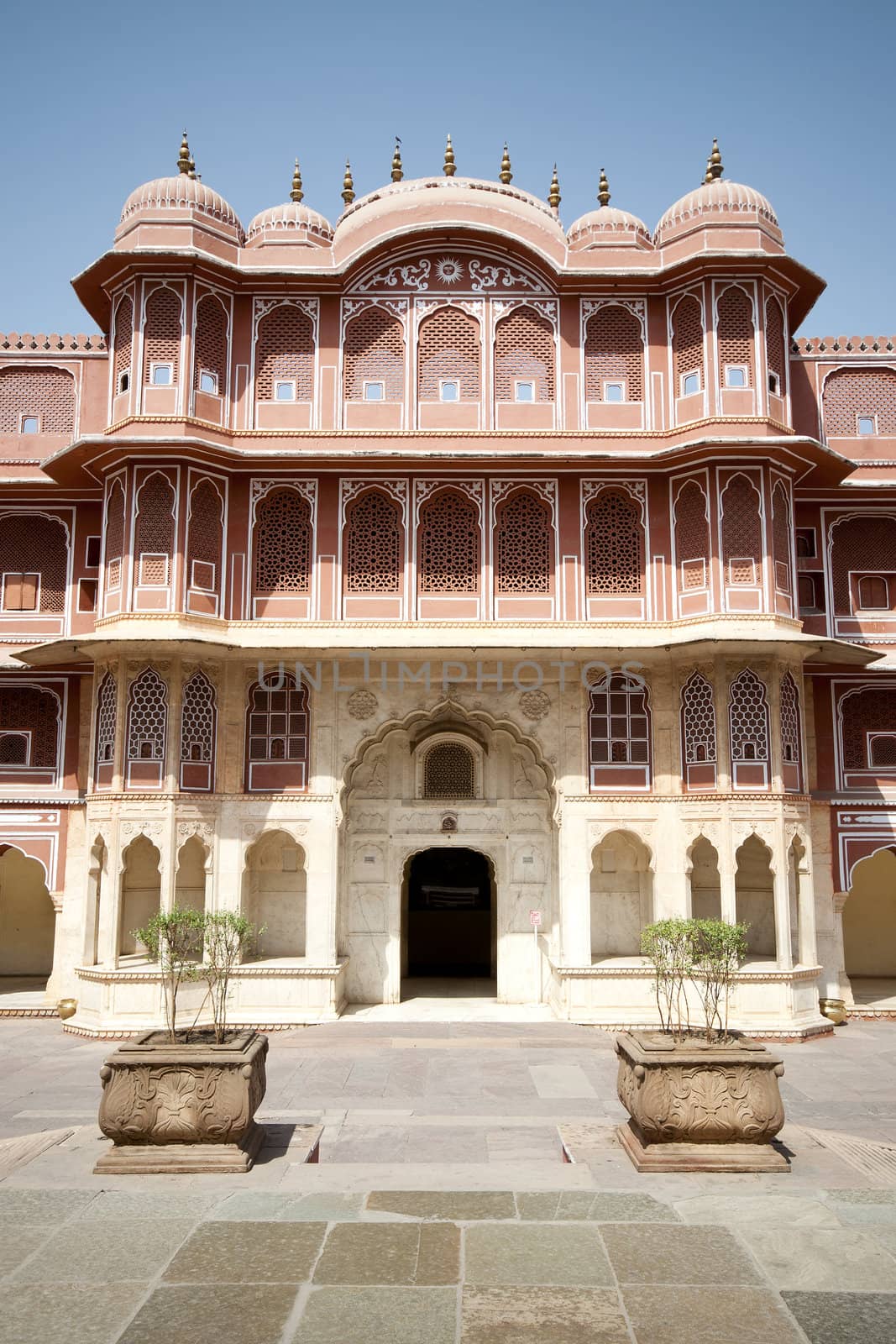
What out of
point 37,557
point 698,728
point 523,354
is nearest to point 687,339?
point 523,354

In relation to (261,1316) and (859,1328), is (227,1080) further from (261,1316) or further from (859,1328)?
(859,1328)

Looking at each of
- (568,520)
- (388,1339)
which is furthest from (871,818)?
(388,1339)

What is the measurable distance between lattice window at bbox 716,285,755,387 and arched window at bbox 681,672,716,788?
15.6 ft

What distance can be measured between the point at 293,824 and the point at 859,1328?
11692 millimetres

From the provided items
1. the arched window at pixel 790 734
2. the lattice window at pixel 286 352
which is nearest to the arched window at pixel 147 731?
the lattice window at pixel 286 352

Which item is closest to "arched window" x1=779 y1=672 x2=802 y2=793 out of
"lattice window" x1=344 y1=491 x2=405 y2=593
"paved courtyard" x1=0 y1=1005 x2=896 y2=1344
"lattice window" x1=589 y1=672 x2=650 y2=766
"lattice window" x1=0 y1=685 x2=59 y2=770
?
"lattice window" x1=589 y1=672 x2=650 y2=766

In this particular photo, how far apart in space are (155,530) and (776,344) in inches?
399

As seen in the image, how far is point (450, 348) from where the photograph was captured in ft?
56.9

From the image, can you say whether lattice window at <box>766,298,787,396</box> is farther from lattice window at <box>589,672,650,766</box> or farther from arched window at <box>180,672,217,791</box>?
arched window at <box>180,672,217,791</box>

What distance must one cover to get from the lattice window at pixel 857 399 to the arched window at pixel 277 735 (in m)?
10.1

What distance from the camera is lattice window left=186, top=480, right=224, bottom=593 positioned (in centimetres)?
1603

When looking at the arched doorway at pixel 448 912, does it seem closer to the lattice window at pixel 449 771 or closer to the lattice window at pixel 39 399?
the lattice window at pixel 449 771

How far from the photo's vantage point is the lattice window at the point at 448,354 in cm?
1719

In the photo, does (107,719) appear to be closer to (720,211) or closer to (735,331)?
(735,331)
